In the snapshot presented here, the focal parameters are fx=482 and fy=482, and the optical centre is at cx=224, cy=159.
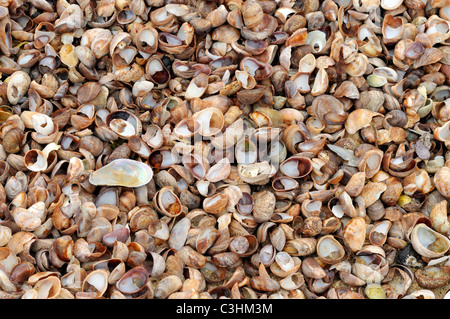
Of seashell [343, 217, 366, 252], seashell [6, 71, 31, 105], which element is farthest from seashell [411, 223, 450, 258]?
seashell [6, 71, 31, 105]

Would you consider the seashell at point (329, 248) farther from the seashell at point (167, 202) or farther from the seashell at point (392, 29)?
the seashell at point (392, 29)

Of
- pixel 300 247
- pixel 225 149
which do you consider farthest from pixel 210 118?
pixel 300 247

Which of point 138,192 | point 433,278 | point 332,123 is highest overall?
point 332,123

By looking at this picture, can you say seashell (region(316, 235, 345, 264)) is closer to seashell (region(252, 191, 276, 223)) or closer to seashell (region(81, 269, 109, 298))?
seashell (region(252, 191, 276, 223))

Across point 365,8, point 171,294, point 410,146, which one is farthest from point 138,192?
point 365,8

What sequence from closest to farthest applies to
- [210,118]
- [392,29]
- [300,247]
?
[300,247], [210,118], [392,29]

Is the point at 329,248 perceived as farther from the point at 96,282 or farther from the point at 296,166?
the point at 96,282

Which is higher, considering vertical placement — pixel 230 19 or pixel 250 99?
pixel 230 19

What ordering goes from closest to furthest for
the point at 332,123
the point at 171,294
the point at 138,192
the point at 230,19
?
the point at 171,294 < the point at 138,192 < the point at 332,123 < the point at 230,19

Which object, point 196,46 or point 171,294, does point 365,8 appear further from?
point 171,294
